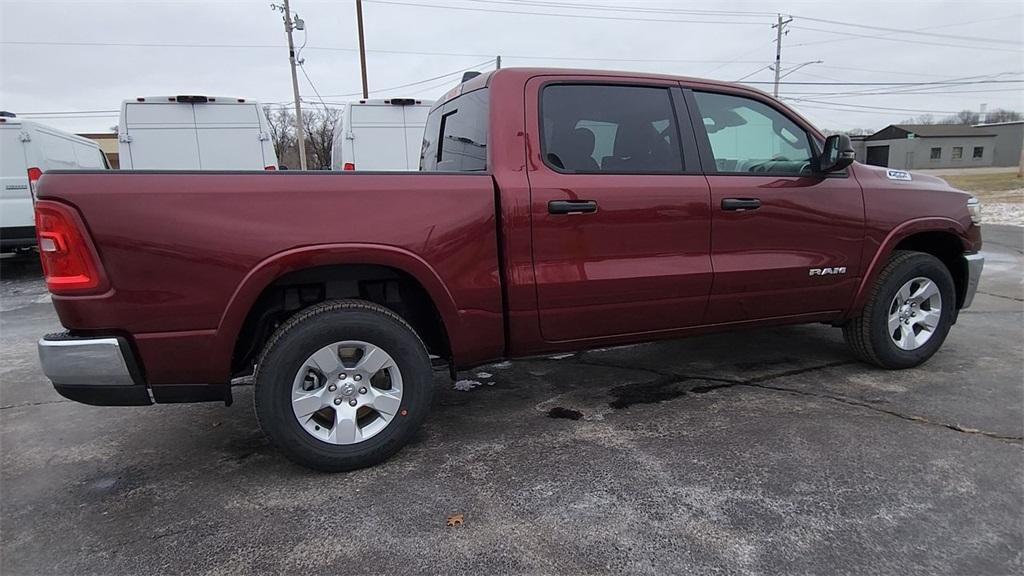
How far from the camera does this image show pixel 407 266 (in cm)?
282

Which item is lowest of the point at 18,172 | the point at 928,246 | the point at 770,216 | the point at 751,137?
the point at 928,246

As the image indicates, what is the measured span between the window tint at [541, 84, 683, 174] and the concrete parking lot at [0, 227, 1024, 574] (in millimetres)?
1482

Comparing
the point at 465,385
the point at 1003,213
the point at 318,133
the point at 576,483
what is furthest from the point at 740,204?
the point at 318,133

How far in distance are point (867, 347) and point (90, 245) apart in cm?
460

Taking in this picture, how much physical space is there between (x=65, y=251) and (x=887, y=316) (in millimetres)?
4717

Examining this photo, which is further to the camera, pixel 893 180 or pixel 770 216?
pixel 893 180

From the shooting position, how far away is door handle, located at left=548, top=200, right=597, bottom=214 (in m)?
3.03

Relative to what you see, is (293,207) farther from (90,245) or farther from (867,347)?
(867,347)

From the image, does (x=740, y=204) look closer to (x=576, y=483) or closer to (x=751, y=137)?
(x=751, y=137)

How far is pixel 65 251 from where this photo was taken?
2.39 metres

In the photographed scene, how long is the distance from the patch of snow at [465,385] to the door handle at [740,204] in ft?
6.70

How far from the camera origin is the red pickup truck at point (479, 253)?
8.18ft

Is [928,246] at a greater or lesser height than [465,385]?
greater

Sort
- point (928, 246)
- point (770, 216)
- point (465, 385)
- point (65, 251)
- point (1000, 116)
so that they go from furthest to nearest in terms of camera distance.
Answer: point (1000, 116) < point (928, 246) < point (465, 385) < point (770, 216) < point (65, 251)
